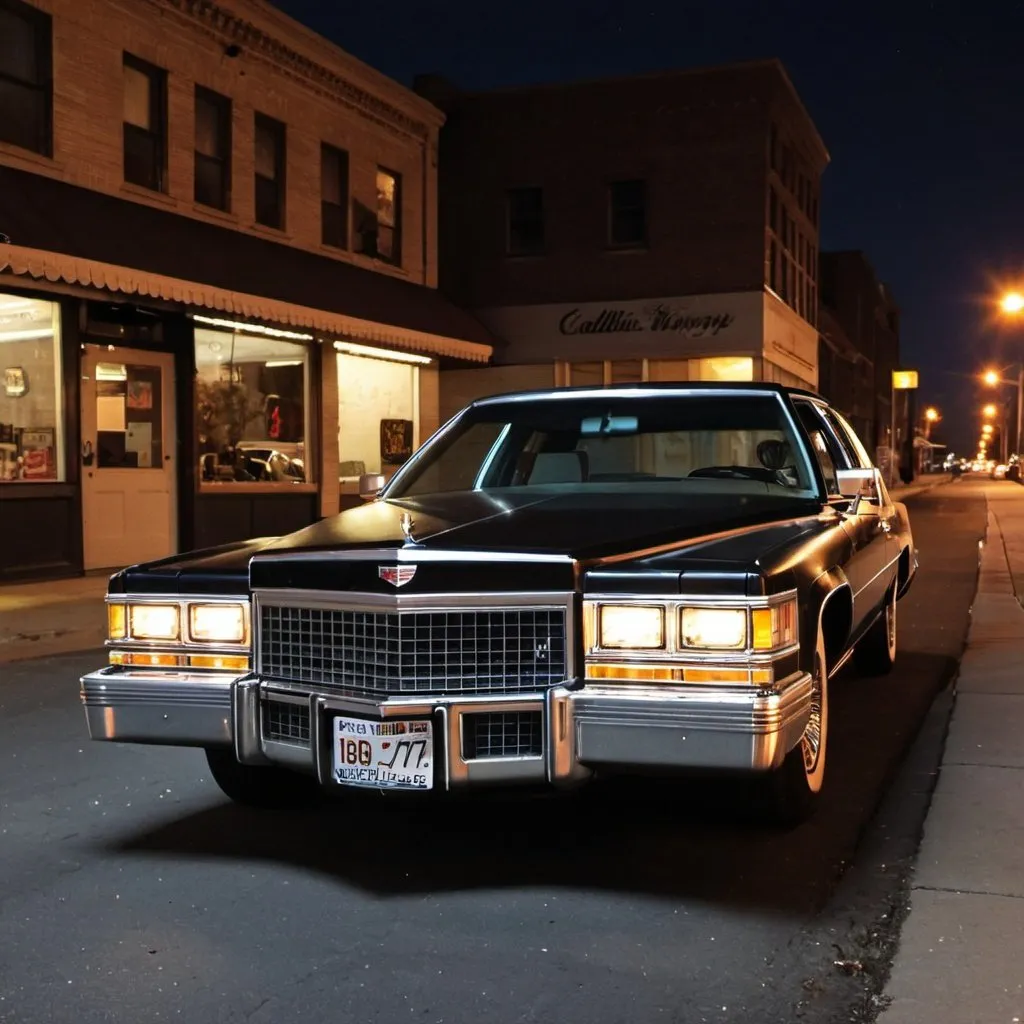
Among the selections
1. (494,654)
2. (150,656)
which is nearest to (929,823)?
(494,654)

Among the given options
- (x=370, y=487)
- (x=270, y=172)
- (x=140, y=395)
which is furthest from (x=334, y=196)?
(x=370, y=487)

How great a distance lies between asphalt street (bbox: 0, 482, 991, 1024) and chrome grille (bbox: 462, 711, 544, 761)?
0.42m

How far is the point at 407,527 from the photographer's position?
392 centimetres

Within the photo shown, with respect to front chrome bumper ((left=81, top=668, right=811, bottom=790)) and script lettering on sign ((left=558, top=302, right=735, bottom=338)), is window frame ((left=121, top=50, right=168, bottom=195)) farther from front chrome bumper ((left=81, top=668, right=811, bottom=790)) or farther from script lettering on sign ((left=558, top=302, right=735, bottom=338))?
front chrome bumper ((left=81, top=668, right=811, bottom=790))

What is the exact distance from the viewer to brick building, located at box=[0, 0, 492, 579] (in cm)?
1230

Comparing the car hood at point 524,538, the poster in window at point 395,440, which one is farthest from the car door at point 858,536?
the poster in window at point 395,440

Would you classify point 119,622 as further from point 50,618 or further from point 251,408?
point 251,408

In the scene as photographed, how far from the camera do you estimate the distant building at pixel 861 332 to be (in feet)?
178

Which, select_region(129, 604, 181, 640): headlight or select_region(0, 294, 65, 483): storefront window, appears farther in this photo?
select_region(0, 294, 65, 483): storefront window

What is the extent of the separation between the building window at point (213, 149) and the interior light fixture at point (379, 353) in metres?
2.96

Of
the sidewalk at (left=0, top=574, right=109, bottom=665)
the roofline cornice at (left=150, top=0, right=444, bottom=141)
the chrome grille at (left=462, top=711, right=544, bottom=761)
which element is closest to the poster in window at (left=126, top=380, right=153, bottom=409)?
the sidewalk at (left=0, top=574, right=109, bottom=665)

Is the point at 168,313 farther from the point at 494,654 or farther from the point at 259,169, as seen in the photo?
the point at 494,654

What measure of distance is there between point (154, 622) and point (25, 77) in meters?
10.5

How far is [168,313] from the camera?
14.2 m
